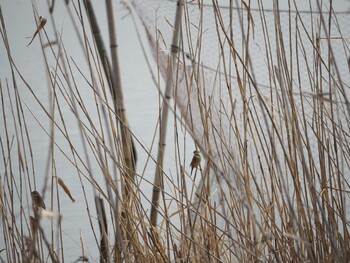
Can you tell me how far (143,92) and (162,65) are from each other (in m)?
2.31

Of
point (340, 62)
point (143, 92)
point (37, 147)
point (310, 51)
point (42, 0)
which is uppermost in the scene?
point (42, 0)

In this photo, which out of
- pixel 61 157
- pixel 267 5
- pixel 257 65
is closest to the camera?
pixel 257 65

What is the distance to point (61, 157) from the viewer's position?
3.77 m

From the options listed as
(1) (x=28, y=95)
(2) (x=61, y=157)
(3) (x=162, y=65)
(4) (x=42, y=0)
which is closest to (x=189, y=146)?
(2) (x=61, y=157)

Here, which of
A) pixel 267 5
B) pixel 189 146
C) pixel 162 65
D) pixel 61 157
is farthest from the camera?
pixel 189 146

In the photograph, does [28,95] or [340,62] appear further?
[28,95]

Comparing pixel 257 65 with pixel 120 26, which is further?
pixel 120 26

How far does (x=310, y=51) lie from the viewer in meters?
2.14

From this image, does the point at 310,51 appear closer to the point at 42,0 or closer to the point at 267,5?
the point at 267,5

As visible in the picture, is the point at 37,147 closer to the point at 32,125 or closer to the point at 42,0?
the point at 32,125

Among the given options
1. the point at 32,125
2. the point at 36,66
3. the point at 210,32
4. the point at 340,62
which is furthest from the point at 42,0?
the point at 340,62

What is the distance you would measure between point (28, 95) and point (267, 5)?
1751 millimetres

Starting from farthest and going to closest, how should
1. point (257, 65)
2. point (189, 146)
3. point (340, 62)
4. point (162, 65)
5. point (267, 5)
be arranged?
1. point (189, 146)
2. point (267, 5)
3. point (257, 65)
4. point (340, 62)
5. point (162, 65)

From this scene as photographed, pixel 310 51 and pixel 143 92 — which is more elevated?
pixel 143 92
